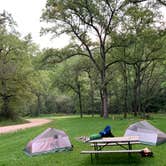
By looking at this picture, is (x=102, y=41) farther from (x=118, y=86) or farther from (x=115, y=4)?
(x=118, y=86)

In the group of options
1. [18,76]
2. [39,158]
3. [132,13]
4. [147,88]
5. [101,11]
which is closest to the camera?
[39,158]

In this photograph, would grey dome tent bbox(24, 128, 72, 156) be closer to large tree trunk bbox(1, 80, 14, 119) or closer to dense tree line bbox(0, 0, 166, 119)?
dense tree line bbox(0, 0, 166, 119)

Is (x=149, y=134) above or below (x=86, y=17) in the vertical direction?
below

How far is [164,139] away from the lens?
11.1 metres

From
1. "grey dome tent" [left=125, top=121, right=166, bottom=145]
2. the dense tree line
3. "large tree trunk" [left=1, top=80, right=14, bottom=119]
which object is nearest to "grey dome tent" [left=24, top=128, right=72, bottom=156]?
"grey dome tent" [left=125, top=121, right=166, bottom=145]

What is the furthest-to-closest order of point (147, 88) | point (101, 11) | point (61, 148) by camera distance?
point (147, 88), point (101, 11), point (61, 148)

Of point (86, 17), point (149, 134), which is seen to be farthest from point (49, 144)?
point (86, 17)

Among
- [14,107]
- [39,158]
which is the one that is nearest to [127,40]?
[14,107]

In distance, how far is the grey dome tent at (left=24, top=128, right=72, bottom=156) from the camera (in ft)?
34.1

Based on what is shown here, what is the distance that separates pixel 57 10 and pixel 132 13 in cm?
675

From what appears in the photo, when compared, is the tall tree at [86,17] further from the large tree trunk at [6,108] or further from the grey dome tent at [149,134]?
the grey dome tent at [149,134]

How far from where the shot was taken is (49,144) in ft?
34.5

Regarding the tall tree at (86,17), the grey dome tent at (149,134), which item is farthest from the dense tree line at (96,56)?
the grey dome tent at (149,134)

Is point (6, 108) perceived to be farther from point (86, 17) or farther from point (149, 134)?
point (149, 134)
